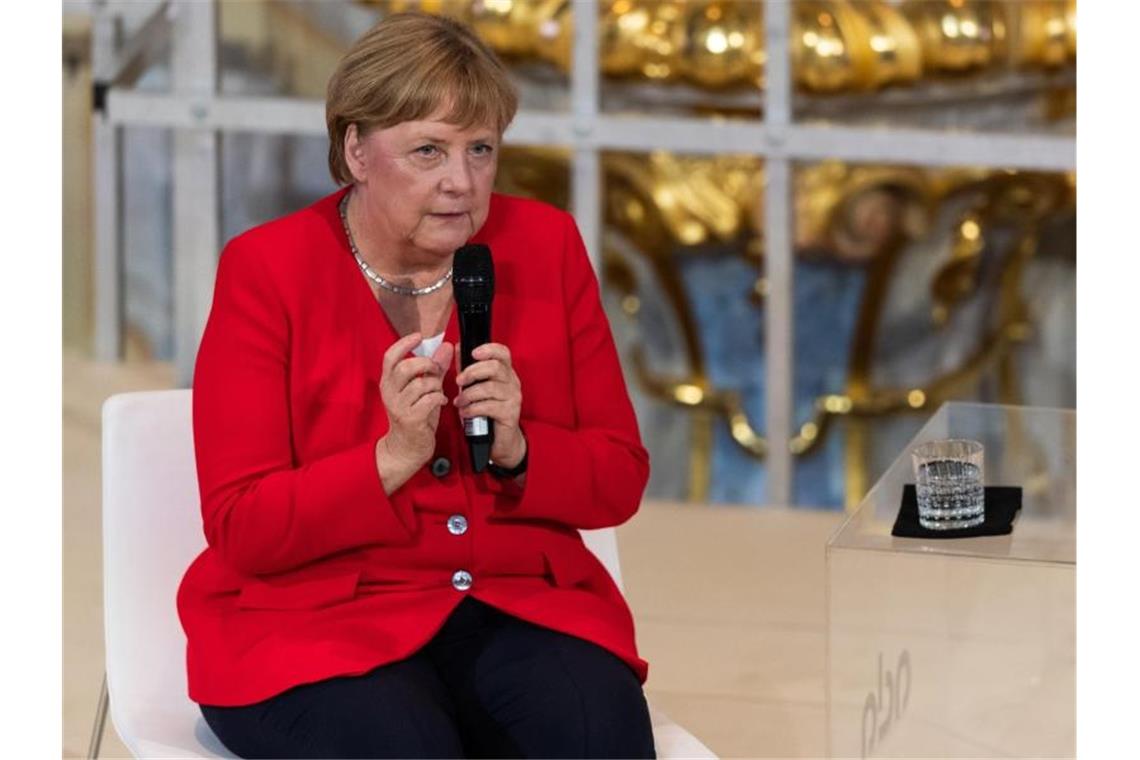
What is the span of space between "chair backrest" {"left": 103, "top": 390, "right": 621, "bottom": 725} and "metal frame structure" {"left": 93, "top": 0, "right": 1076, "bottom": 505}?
238 cm

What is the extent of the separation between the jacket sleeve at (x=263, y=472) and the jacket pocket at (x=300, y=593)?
0.03m

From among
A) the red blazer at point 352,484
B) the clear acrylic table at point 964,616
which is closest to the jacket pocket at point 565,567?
the red blazer at point 352,484

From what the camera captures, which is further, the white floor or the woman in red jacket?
the white floor

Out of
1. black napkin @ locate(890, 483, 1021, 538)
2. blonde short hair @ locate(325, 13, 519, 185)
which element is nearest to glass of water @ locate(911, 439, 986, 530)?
black napkin @ locate(890, 483, 1021, 538)

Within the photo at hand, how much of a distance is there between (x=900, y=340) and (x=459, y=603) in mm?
3214

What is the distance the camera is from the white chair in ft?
9.15

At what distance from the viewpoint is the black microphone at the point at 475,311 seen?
2.48 meters

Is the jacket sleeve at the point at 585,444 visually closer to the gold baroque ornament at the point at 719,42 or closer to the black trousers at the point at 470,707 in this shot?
the black trousers at the point at 470,707

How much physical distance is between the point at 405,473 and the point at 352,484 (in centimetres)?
6

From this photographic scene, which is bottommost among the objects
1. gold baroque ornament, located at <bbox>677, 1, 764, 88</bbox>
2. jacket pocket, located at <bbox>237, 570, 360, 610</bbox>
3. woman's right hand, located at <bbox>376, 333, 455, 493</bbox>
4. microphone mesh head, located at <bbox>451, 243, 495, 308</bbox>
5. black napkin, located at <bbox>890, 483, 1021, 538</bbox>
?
jacket pocket, located at <bbox>237, 570, 360, 610</bbox>

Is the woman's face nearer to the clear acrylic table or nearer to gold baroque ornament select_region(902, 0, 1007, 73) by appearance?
the clear acrylic table

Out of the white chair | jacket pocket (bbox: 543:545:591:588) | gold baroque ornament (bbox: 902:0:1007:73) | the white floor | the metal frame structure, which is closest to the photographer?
jacket pocket (bbox: 543:545:591:588)

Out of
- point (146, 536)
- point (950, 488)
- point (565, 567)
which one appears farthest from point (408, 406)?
point (950, 488)

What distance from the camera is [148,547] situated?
2859 mm
